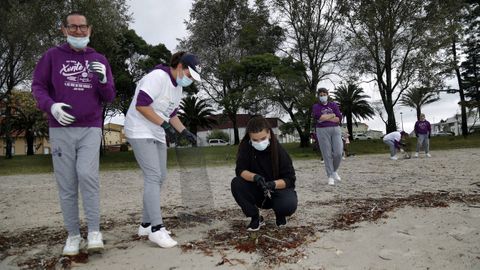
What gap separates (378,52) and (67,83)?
82.5ft

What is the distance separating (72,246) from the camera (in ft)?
11.3

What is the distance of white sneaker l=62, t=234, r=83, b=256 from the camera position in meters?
3.40

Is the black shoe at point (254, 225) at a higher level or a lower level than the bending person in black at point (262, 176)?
lower

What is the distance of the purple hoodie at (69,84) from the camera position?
3.51m

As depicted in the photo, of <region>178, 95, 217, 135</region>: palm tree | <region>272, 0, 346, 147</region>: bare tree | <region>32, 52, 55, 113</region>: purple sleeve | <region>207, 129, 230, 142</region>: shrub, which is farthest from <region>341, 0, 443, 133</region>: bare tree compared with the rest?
<region>207, 129, 230, 142</region>: shrub

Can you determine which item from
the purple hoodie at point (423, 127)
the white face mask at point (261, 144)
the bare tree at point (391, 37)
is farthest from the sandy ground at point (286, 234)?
the bare tree at point (391, 37)

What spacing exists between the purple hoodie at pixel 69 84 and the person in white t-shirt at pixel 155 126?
1.16ft

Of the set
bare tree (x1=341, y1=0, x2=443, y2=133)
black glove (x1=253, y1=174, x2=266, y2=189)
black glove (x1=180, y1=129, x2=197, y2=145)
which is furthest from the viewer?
bare tree (x1=341, y1=0, x2=443, y2=133)

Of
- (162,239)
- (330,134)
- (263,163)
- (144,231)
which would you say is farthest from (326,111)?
(162,239)

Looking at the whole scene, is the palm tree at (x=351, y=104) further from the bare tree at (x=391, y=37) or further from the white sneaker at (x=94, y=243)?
the white sneaker at (x=94, y=243)

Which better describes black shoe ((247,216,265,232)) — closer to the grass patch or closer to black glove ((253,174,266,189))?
black glove ((253,174,266,189))

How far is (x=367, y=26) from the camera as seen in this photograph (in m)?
25.2

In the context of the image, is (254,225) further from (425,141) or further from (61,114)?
(425,141)

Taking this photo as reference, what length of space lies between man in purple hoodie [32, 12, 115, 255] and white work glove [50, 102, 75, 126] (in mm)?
80
